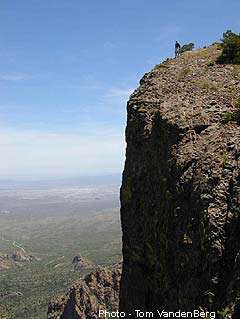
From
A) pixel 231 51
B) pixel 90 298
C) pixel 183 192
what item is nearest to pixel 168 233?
pixel 183 192

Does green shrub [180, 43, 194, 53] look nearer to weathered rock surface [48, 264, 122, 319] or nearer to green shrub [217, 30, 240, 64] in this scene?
green shrub [217, 30, 240, 64]

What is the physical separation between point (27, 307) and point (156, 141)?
165137 millimetres

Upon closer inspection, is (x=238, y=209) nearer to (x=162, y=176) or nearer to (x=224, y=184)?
(x=224, y=184)

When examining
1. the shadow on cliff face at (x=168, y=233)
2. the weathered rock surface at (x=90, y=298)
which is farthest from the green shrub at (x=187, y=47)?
the weathered rock surface at (x=90, y=298)

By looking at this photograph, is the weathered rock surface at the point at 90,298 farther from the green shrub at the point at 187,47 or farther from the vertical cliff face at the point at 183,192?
the vertical cliff face at the point at 183,192

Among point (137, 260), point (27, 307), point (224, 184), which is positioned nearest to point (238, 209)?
point (224, 184)

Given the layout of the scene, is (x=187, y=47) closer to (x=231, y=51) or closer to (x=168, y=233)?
(x=231, y=51)

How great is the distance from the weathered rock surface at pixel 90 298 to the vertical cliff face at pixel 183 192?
7663 centimetres

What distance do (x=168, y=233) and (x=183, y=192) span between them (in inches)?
78.2

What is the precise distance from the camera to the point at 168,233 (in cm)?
2058

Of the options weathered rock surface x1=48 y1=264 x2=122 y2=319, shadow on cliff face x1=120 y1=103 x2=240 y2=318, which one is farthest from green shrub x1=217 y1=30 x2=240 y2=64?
weathered rock surface x1=48 y1=264 x2=122 y2=319

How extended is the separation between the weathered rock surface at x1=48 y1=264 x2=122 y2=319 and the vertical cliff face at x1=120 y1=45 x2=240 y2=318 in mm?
76631

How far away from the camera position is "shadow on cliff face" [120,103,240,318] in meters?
16.9

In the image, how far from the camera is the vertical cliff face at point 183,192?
1720 centimetres
